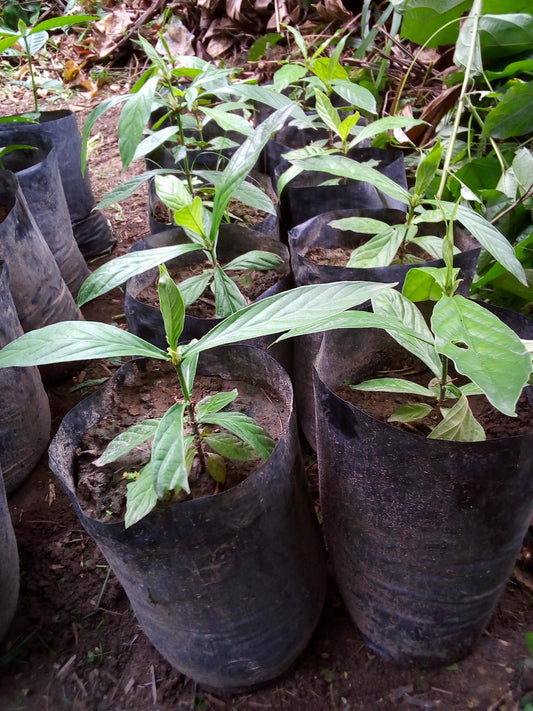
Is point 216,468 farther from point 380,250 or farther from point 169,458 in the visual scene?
point 380,250

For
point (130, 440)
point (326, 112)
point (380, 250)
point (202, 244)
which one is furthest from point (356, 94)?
point (130, 440)

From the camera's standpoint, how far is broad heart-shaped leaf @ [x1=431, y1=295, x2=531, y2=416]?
49 cm

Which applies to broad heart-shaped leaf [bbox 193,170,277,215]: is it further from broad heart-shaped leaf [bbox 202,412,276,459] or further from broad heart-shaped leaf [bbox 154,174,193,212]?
broad heart-shaped leaf [bbox 202,412,276,459]

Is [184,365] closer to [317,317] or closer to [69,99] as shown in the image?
[317,317]

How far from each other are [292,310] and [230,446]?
0.28 meters

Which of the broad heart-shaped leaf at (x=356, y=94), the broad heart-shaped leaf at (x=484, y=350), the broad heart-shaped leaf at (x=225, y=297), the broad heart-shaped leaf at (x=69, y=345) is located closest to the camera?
the broad heart-shaped leaf at (x=484, y=350)

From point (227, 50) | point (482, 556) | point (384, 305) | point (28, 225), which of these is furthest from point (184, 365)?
point (227, 50)

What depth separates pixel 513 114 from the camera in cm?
135

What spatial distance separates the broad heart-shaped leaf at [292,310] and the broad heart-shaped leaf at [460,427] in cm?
25

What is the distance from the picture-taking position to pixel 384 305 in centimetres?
78

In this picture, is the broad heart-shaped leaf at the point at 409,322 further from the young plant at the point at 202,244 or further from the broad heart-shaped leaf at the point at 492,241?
the young plant at the point at 202,244

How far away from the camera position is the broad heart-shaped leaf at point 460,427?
2.46 ft

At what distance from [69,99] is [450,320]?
12.9 feet

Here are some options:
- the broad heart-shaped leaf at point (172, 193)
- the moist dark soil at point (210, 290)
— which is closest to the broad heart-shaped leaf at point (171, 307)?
the broad heart-shaped leaf at point (172, 193)
